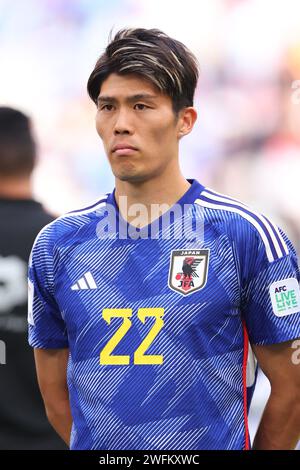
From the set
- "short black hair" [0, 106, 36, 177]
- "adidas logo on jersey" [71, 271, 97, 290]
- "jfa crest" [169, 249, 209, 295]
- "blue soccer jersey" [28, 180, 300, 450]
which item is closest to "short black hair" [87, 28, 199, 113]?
"blue soccer jersey" [28, 180, 300, 450]

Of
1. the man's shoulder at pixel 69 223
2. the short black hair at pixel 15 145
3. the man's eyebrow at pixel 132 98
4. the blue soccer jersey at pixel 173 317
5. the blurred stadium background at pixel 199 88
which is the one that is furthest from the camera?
the blurred stadium background at pixel 199 88

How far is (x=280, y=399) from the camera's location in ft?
9.41

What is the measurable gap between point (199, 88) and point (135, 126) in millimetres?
3998

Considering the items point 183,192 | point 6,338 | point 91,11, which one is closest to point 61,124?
point 91,11

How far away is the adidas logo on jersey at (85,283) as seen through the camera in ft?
9.25

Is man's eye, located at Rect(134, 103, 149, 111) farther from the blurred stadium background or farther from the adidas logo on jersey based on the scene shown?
the blurred stadium background

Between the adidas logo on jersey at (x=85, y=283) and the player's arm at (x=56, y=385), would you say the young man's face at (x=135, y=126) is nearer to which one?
the adidas logo on jersey at (x=85, y=283)

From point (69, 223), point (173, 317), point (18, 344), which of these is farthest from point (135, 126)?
point (18, 344)

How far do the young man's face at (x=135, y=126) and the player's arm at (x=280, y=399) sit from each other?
61cm

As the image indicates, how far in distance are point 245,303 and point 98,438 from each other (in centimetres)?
56

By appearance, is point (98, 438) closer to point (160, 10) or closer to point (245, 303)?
point (245, 303)

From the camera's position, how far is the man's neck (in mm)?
2848

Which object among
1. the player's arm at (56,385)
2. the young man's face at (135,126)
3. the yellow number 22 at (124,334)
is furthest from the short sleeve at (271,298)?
the player's arm at (56,385)

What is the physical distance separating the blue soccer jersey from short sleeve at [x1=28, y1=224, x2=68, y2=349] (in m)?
0.03
